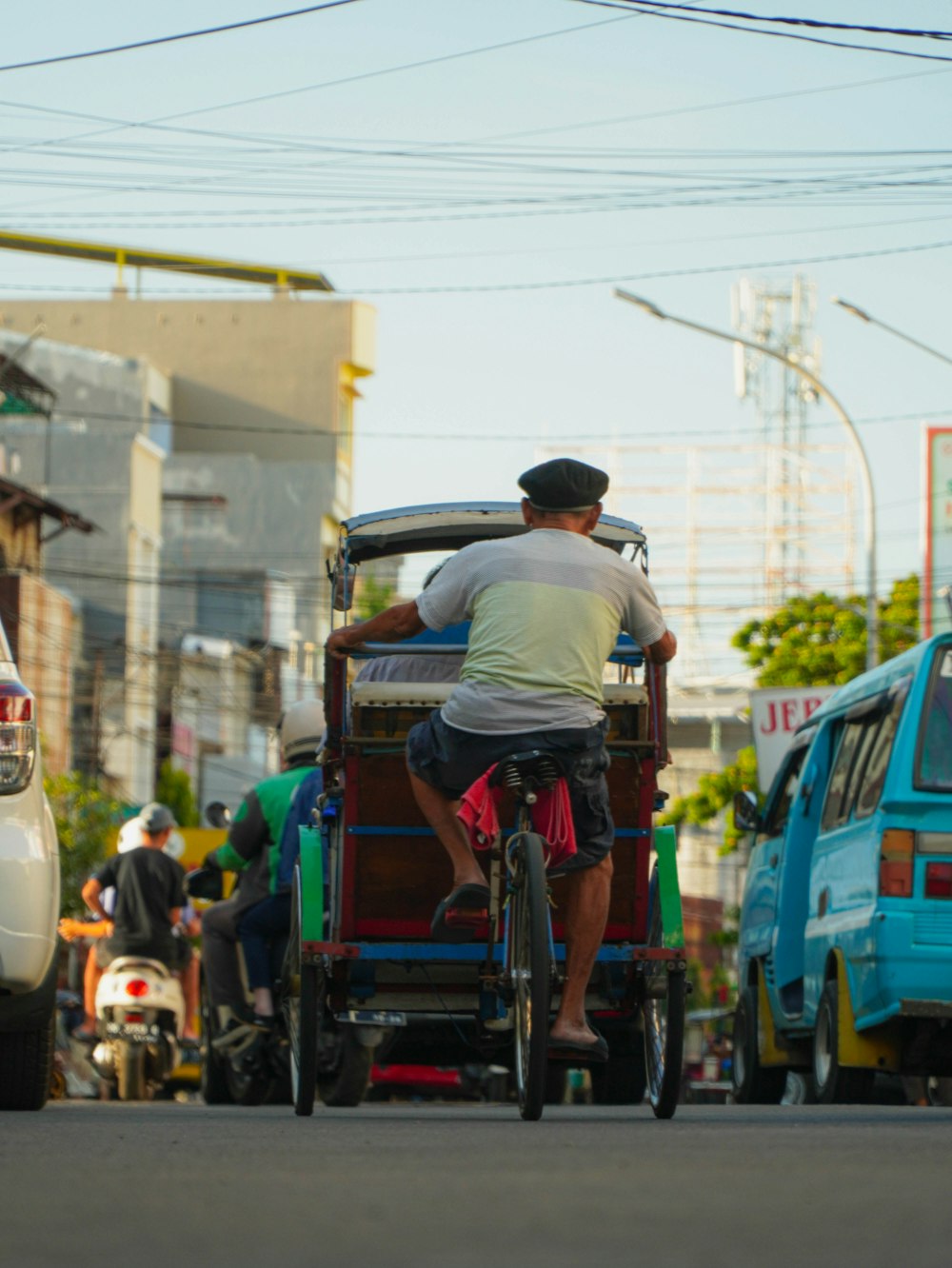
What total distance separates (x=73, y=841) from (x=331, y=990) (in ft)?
111

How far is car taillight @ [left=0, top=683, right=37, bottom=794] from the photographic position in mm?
8055

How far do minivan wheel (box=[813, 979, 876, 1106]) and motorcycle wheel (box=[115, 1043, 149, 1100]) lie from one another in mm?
5472

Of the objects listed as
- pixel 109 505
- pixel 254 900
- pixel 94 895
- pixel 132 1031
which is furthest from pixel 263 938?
pixel 109 505

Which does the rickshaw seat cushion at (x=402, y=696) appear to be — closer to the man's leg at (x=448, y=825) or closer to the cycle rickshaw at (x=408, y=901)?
the cycle rickshaw at (x=408, y=901)

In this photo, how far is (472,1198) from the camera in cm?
446

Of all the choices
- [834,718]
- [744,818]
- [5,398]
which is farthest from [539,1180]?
[5,398]

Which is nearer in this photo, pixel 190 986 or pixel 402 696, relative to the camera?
pixel 402 696

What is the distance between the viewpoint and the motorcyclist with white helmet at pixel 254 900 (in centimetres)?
1195

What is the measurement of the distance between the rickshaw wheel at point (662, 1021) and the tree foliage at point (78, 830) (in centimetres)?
3193

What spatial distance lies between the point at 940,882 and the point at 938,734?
0.63 meters

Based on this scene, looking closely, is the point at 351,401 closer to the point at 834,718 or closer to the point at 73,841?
the point at 73,841

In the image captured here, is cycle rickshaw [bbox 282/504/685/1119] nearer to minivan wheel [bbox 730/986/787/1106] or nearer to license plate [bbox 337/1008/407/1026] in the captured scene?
license plate [bbox 337/1008/407/1026]

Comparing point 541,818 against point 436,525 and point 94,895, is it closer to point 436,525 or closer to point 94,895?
point 436,525

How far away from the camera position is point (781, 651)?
4272 cm
